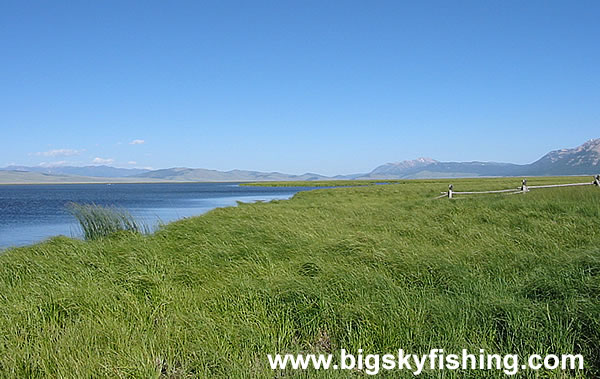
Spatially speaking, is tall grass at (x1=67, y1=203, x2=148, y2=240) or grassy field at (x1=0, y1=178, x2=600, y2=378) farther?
tall grass at (x1=67, y1=203, x2=148, y2=240)

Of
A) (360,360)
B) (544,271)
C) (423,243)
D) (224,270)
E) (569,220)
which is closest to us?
(360,360)

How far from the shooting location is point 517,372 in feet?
15.1

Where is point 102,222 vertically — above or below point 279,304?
above

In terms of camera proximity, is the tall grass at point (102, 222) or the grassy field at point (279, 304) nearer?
the grassy field at point (279, 304)

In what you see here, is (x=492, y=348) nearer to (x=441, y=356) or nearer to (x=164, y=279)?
(x=441, y=356)

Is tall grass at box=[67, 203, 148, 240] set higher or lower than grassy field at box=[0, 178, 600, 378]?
higher

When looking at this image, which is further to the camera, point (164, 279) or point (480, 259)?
point (480, 259)

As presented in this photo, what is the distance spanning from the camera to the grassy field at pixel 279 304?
492cm

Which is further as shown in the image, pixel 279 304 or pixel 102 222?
pixel 102 222

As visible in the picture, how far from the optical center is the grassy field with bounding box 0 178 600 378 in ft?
16.1

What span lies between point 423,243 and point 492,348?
5.17 metres

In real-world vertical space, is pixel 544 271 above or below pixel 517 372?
above

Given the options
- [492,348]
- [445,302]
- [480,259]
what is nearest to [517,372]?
[492,348]

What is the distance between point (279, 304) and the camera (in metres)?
6.23
